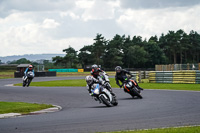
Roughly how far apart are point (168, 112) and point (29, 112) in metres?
4.94

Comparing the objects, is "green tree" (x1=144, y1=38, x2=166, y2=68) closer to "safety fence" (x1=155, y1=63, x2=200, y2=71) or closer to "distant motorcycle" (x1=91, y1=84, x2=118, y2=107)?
"safety fence" (x1=155, y1=63, x2=200, y2=71)

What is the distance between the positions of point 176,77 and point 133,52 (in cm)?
7666

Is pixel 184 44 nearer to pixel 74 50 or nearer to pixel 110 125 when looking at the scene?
pixel 74 50

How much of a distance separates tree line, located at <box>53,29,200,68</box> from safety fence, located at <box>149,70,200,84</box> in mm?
68044

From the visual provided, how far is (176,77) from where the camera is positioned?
1249 inches

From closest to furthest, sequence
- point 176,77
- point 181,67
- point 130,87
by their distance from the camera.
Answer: point 130,87
point 176,77
point 181,67

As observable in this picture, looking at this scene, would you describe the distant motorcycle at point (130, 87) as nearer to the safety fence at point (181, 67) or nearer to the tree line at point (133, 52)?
the safety fence at point (181, 67)

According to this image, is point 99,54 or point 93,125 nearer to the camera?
point 93,125

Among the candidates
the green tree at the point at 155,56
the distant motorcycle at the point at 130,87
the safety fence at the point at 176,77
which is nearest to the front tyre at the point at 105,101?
the distant motorcycle at the point at 130,87

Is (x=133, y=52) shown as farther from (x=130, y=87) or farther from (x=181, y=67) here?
(x=130, y=87)

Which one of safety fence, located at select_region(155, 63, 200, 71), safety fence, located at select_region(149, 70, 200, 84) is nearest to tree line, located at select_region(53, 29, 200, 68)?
safety fence, located at select_region(155, 63, 200, 71)

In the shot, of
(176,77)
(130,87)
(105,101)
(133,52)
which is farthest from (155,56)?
(105,101)

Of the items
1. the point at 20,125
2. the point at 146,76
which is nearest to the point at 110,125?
the point at 20,125

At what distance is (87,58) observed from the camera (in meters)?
114
